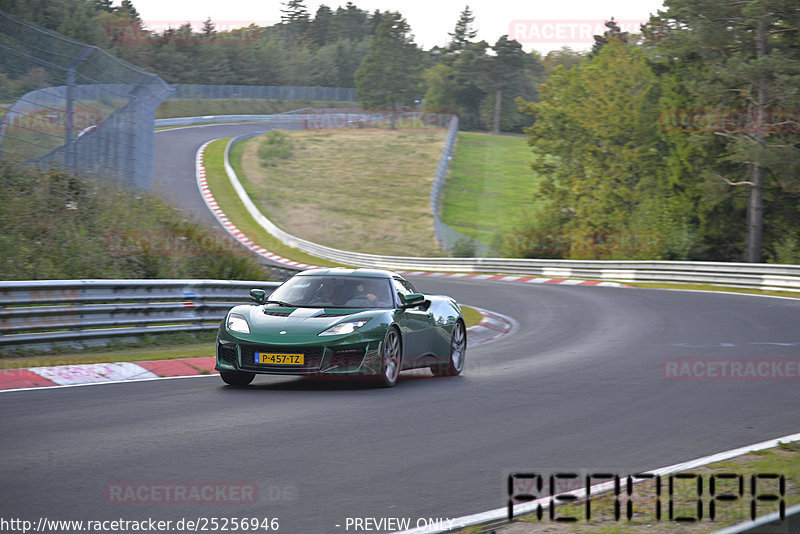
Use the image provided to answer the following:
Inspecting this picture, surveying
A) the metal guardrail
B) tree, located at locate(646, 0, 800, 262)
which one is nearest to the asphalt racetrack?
the metal guardrail

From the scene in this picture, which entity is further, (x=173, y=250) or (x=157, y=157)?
(x=157, y=157)

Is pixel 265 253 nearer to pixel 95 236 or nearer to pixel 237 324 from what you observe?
pixel 95 236

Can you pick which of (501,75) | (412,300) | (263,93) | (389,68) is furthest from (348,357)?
(389,68)

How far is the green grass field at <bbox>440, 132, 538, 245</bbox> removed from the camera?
60.2 meters

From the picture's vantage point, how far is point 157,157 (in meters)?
62.3

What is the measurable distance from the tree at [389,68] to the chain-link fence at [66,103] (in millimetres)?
89620

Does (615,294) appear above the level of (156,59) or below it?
below

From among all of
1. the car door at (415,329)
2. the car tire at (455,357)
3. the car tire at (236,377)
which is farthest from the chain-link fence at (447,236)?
the car tire at (236,377)

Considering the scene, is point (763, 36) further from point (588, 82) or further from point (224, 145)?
point (224, 145)

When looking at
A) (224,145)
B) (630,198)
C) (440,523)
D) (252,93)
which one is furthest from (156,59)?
(440,523)

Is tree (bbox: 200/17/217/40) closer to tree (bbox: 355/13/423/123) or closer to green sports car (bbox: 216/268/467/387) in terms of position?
tree (bbox: 355/13/423/123)

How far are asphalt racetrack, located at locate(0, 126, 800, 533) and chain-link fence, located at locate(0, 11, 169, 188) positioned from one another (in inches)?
316

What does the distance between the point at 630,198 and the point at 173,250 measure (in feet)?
119

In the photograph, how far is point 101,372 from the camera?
36.2 feet
